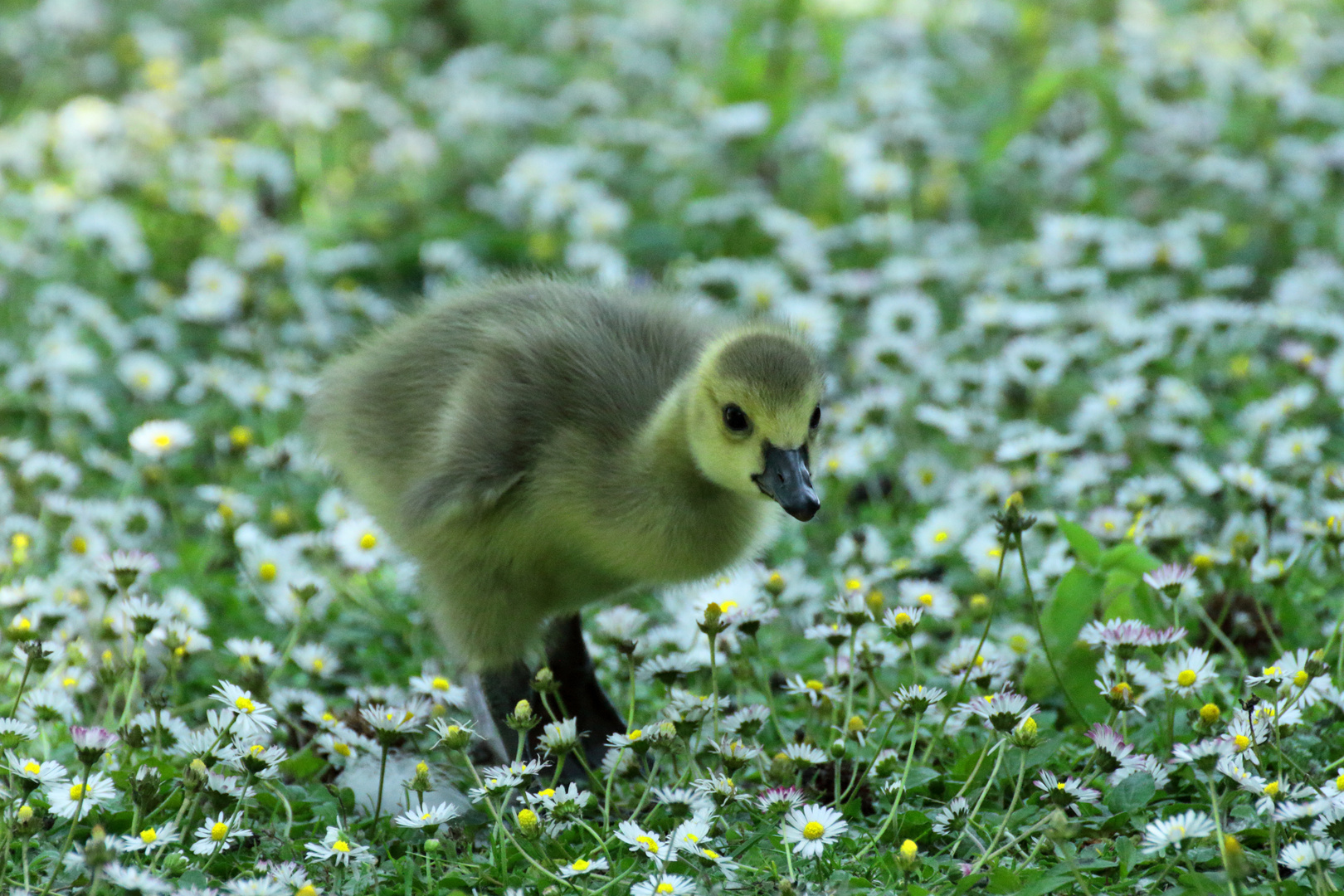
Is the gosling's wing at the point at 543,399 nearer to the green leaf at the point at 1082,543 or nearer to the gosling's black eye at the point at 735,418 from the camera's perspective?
the gosling's black eye at the point at 735,418

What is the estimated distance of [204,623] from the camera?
404cm

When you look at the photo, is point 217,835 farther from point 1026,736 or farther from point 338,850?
point 1026,736

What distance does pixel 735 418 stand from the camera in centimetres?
314

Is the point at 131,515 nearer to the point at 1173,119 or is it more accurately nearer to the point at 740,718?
the point at 740,718

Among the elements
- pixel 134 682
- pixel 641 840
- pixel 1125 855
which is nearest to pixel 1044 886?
pixel 1125 855

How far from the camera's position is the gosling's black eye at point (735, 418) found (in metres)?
3.13

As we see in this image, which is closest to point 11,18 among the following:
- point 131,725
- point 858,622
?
point 131,725

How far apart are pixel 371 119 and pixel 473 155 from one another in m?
0.73

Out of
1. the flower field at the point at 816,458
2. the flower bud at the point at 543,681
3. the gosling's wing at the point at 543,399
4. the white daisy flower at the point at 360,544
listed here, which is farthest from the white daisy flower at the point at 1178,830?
the white daisy flower at the point at 360,544

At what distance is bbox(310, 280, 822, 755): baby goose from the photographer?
3.19 meters

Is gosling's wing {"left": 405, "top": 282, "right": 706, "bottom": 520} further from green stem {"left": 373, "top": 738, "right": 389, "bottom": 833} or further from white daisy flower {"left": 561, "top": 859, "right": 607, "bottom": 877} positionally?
white daisy flower {"left": 561, "top": 859, "right": 607, "bottom": 877}

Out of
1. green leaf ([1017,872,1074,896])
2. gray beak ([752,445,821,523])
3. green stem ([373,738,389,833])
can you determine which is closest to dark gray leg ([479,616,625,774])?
green stem ([373,738,389,833])

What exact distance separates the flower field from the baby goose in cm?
20

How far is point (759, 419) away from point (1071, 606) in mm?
1120
